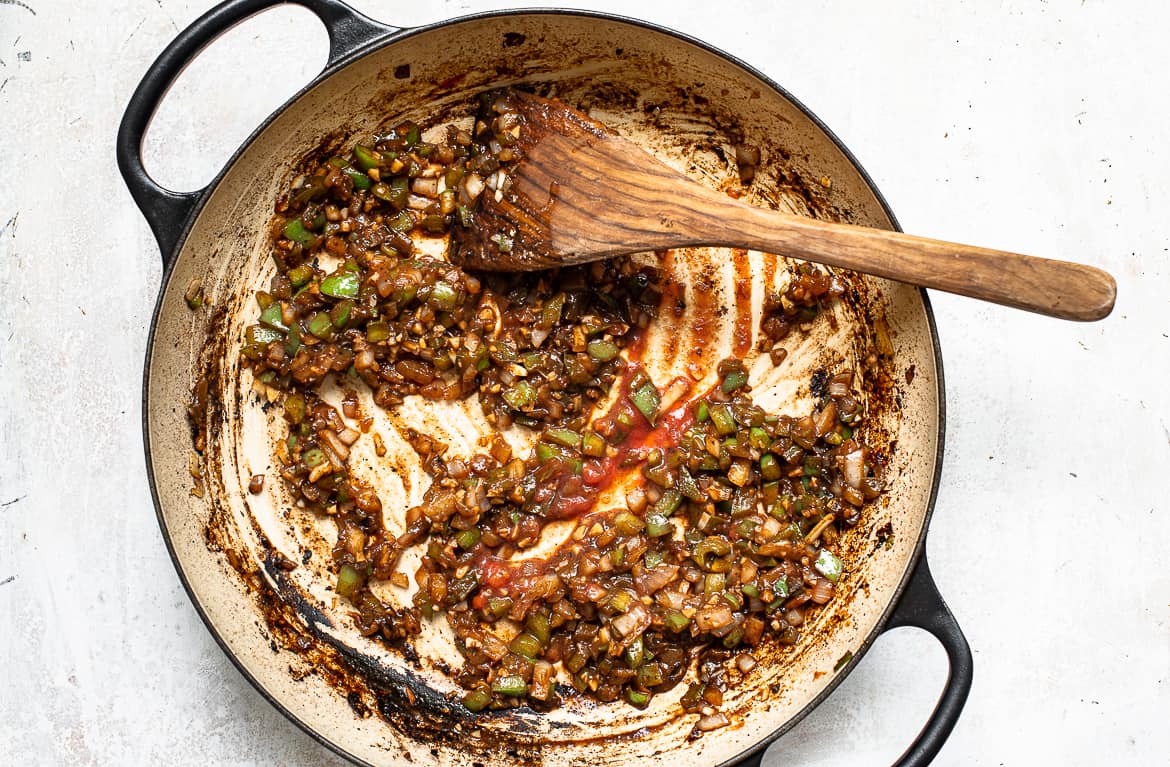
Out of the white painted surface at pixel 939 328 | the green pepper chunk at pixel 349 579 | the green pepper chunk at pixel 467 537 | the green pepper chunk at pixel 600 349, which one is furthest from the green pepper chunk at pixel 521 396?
the white painted surface at pixel 939 328

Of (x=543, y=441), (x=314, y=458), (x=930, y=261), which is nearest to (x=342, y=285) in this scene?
(x=314, y=458)

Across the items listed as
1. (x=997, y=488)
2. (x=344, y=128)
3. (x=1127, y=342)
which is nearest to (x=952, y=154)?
(x=1127, y=342)

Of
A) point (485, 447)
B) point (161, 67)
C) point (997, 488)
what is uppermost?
point (161, 67)

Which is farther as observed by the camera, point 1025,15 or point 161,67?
point 1025,15

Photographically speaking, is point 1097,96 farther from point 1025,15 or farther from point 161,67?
point 161,67

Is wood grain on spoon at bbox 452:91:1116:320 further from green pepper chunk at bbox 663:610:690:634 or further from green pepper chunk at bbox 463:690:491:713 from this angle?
green pepper chunk at bbox 463:690:491:713

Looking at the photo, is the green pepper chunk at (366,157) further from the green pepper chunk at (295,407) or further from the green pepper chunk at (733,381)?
the green pepper chunk at (733,381)
